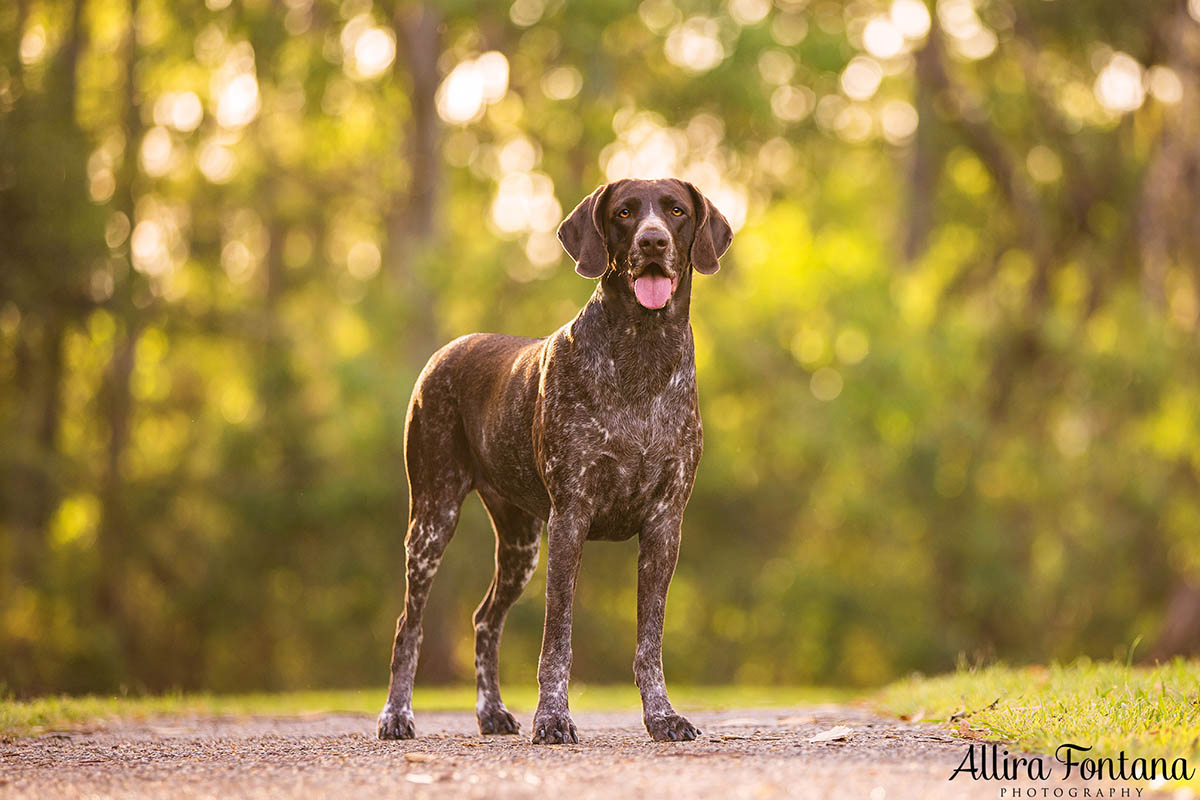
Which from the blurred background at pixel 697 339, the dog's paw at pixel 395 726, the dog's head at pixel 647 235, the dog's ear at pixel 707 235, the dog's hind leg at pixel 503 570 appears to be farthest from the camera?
the blurred background at pixel 697 339

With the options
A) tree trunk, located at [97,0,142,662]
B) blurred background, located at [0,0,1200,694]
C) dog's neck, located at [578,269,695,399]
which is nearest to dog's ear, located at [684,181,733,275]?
dog's neck, located at [578,269,695,399]

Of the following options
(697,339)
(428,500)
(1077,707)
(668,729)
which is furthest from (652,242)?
(697,339)

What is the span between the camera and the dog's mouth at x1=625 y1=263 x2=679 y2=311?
7.41 meters

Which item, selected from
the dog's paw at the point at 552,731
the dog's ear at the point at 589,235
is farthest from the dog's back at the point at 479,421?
the dog's paw at the point at 552,731

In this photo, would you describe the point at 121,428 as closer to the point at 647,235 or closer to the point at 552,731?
the point at 552,731

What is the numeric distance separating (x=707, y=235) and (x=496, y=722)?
117 inches

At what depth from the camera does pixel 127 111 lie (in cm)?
2656

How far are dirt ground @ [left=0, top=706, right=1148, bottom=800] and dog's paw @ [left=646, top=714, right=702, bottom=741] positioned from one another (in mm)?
89

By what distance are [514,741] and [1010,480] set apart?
20.9 meters

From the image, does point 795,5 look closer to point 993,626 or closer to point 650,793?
point 993,626

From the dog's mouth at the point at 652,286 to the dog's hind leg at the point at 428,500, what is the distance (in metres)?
1.72

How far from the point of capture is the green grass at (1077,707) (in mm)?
6062

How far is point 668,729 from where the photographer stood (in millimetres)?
7199

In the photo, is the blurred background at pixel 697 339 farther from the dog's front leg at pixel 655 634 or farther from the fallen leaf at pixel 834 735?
the fallen leaf at pixel 834 735
